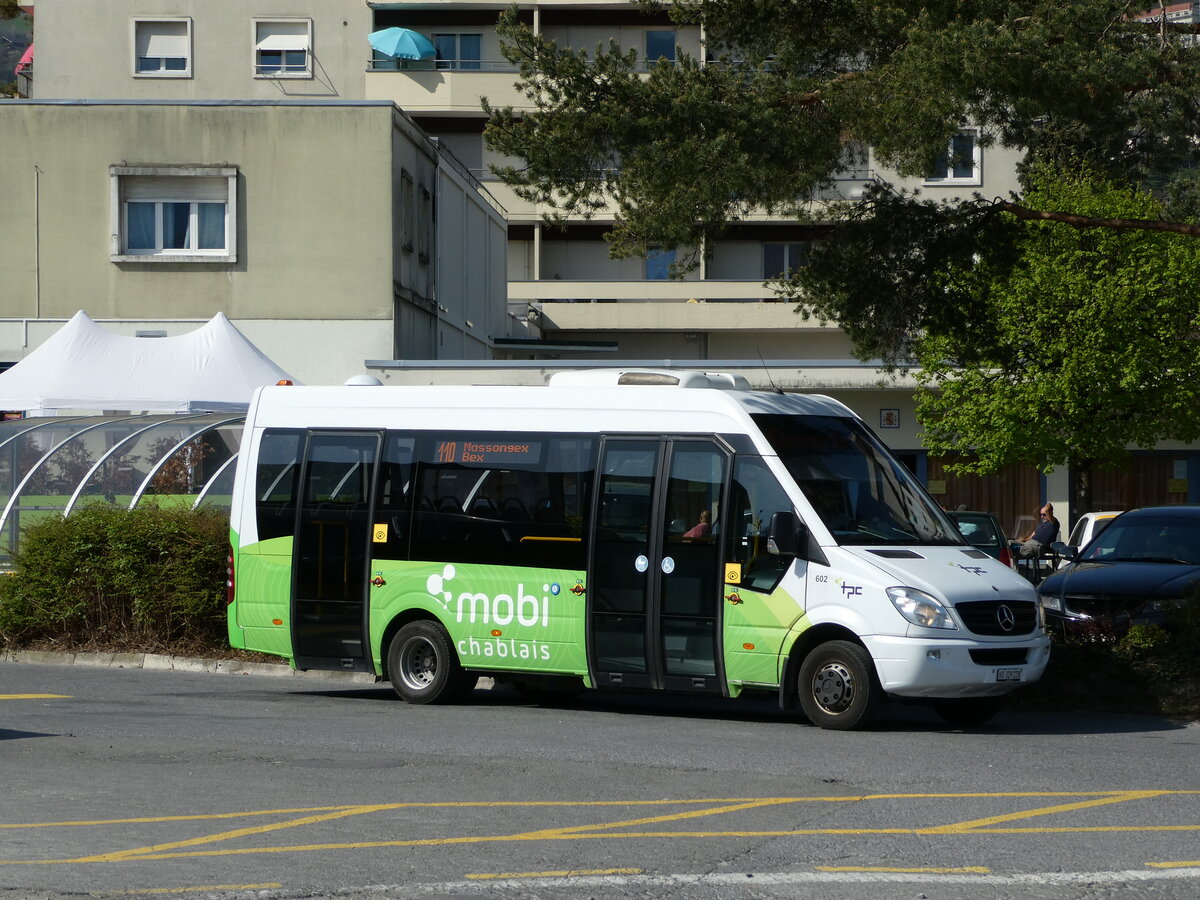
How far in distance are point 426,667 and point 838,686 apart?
370cm

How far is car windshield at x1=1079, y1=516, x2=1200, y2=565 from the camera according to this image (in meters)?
16.1

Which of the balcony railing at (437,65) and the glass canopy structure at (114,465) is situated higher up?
the balcony railing at (437,65)

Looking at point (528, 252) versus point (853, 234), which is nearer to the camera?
point (853, 234)

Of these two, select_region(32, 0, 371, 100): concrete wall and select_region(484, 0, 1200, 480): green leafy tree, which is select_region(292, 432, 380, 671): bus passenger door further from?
select_region(32, 0, 371, 100): concrete wall

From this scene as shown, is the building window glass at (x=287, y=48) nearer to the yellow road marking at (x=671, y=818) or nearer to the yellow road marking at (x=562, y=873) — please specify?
the yellow road marking at (x=671, y=818)

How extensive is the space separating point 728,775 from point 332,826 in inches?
111

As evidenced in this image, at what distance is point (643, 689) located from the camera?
13016 mm

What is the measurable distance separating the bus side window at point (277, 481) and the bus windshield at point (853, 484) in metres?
4.25

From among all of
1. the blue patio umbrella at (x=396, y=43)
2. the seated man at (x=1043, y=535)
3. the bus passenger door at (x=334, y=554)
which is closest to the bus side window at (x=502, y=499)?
the bus passenger door at (x=334, y=554)

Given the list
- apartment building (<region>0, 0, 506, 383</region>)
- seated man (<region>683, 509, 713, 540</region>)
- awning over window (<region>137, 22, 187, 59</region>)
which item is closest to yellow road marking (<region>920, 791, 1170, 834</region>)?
seated man (<region>683, 509, 713, 540</region>)

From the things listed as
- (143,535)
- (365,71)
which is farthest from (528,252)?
(143,535)

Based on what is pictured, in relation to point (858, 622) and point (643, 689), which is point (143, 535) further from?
point (858, 622)

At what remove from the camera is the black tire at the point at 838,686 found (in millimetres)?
12055

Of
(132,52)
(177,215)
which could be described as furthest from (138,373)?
(132,52)
